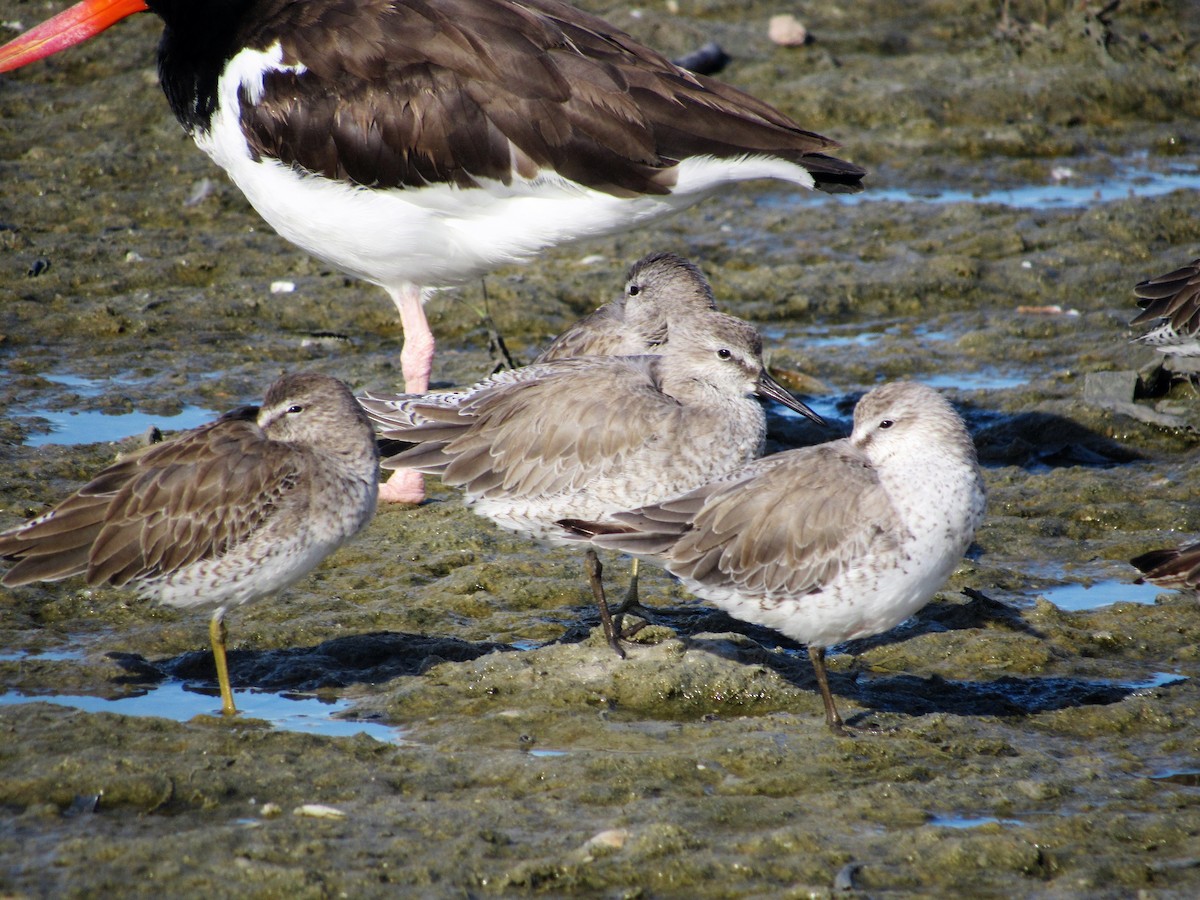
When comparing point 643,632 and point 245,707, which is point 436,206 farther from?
point 245,707

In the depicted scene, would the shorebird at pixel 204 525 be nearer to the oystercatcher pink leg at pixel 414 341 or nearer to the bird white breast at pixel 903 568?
the bird white breast at pixel 903 568

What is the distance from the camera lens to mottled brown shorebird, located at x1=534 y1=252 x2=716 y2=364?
271 inches

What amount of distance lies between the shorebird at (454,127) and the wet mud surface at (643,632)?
1376 mm

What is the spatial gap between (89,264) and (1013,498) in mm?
5815

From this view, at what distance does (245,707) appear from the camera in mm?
4965

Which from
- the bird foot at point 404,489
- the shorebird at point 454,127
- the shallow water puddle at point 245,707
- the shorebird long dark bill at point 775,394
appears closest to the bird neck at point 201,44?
the shorebird at point 454,127

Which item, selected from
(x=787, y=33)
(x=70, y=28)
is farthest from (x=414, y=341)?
(x=787, y=33)

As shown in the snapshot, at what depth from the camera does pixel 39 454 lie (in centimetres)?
680

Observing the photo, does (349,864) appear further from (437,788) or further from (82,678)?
(82,678)

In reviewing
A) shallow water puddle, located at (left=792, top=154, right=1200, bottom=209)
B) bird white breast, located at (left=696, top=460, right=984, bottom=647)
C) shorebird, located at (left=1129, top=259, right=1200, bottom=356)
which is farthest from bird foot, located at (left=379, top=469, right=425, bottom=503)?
shallow water puddle, located at (left=792, top=154, right=1200, bottom=209)

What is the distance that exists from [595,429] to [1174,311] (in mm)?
3462

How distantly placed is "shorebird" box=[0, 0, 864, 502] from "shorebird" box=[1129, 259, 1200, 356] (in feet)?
6.35

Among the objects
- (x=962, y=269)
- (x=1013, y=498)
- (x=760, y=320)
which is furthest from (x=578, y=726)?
(x=962, y=269)

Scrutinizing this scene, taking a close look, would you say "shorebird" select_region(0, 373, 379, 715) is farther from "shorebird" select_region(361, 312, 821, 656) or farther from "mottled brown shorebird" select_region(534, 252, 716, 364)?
"mottled brown shorebird" select_region(534, 252, 716, 364)
